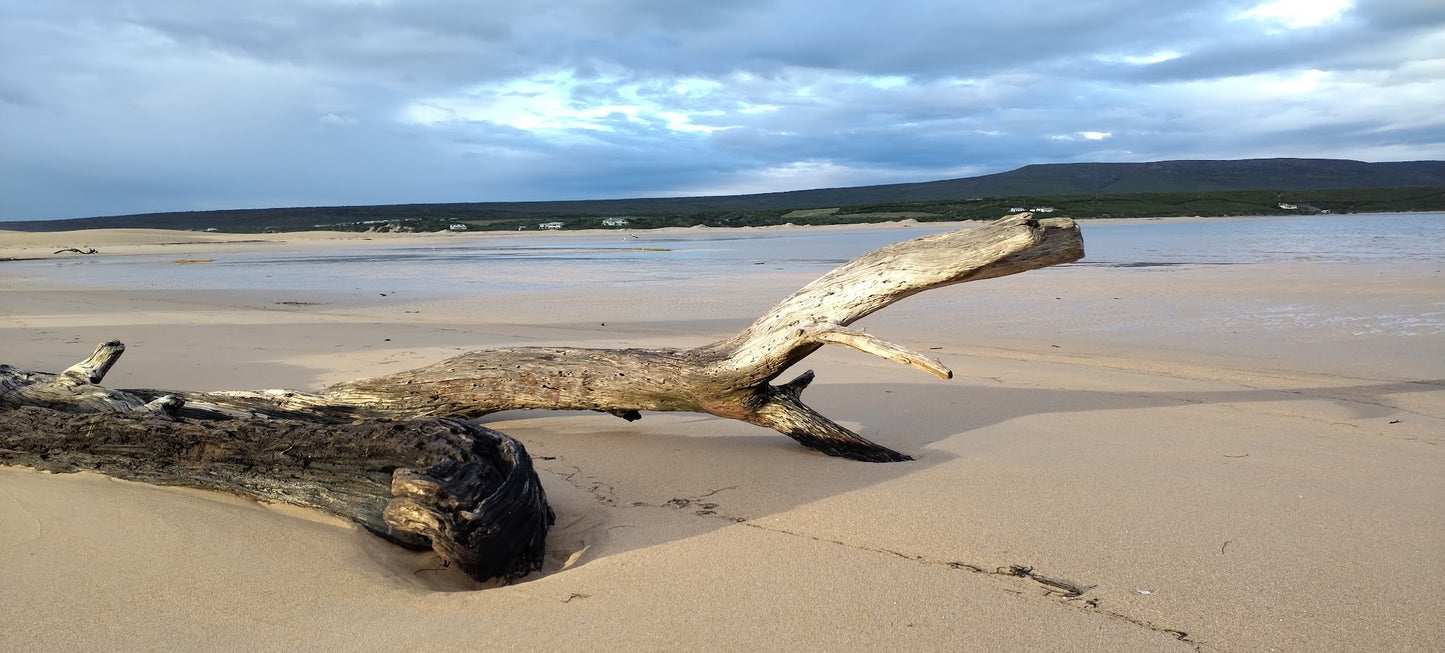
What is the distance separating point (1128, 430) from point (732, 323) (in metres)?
6.67

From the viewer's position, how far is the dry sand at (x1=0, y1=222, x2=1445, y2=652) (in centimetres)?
275

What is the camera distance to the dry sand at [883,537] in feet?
9.01

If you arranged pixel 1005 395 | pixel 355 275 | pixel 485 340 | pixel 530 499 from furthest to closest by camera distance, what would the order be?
1. pixel 355 275
2. pixel 485 340
3. pixel 1005 395
4. pixel 530 499

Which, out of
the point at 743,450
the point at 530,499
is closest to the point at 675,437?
the point at 743,450

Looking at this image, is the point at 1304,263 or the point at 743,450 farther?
the point at 1304,263

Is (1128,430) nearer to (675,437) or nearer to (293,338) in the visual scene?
(675,437)

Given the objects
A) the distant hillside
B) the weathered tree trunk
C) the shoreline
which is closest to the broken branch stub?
the weathered tree trunk

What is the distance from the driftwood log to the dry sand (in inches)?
5.6

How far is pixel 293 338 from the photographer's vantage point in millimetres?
9844

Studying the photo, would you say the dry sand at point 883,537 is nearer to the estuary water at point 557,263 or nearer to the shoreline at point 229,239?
the estuary water at point 557,263

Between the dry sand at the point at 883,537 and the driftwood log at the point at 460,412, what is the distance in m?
0.14

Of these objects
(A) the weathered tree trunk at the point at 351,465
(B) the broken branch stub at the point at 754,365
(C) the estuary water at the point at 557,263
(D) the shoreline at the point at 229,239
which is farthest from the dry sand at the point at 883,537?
(D) the shoreline at the point at 229,239

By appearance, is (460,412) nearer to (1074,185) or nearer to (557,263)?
(557,263)

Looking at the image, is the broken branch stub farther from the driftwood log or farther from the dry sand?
the dry sand
